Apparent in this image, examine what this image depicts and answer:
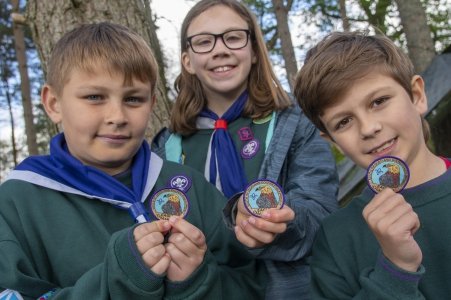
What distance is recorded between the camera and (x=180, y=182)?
2.40 meters

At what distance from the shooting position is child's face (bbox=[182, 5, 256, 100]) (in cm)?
298

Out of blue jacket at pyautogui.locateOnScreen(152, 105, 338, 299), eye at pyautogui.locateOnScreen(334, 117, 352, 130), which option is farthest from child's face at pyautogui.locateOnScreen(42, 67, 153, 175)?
eye at pyautogui.locateOnScreen(334, 117, 352, 130)

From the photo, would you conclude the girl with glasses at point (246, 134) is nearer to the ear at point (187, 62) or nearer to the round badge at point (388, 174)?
the ear at point (187, 62)

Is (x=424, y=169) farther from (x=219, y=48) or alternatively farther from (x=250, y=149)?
(x=219, y=48)

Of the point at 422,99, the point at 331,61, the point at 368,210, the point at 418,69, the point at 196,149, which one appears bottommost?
the point at 418,69

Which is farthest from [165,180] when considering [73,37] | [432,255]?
[432,255]

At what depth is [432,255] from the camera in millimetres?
1927

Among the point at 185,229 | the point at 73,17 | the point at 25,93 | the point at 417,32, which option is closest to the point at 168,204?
the point at 185,229

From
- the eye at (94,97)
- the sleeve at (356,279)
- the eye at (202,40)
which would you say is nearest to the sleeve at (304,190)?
the sleeve at (356,279)

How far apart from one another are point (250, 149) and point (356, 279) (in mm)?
1088

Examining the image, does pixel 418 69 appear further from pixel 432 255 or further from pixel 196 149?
pixel 432 255

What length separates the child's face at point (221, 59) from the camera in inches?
117

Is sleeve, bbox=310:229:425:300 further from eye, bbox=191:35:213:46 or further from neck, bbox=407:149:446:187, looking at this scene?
eye, bbox=191:35:213:46

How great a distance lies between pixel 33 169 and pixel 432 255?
1.85 meters
